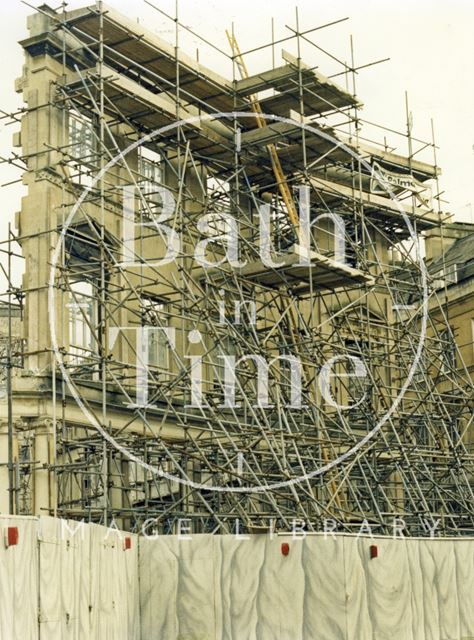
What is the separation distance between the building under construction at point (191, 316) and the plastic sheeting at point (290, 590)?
2.49 m

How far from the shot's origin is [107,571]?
2008 cm

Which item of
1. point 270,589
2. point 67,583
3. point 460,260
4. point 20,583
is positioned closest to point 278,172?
point 270,589

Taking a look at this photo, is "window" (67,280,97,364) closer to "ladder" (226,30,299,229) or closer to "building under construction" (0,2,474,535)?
"building under construction" (0,2,474,535)

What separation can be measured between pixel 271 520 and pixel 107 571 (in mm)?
5305

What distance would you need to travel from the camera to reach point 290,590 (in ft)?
70.2

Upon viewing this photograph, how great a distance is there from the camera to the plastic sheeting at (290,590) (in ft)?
69.5

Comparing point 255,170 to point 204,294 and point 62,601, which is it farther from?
point 62,601

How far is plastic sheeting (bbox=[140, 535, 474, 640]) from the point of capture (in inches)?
834

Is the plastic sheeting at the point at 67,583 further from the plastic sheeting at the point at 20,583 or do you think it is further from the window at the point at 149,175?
the window at the point at 149,175

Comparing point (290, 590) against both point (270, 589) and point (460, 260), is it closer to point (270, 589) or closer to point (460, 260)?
point (270, 589)

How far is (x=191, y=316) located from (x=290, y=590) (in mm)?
9190

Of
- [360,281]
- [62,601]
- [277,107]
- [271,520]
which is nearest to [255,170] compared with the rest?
[277,107]

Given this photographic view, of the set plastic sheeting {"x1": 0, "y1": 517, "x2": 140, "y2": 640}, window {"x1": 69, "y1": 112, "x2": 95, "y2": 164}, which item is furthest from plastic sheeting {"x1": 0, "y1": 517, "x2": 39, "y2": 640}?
window {"x1": 69, "y1": 112, "x2": 95, "y2": 164}

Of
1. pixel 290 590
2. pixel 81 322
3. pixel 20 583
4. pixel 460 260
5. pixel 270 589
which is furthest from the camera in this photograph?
pixel 460 260
